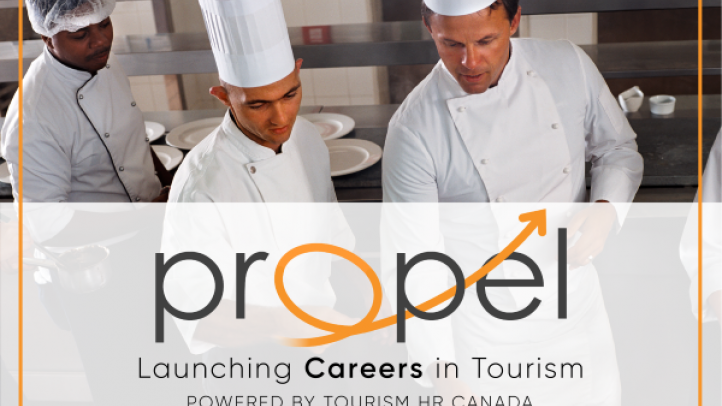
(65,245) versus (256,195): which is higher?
(256,195)

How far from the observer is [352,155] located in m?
1.73

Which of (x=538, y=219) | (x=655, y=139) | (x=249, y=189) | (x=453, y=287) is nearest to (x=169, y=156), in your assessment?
(x=249, y=189)

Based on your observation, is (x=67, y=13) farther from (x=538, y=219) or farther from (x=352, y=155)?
(x=538, y=219)

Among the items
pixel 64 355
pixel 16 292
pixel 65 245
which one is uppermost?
pixel 65 245

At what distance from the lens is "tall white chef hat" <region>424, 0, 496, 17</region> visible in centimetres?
102

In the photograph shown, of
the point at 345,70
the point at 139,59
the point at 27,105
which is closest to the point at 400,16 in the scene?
the point at 345,70

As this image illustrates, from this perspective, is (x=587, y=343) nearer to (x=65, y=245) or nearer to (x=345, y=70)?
(x=65, y=245)

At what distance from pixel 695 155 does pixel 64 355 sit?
211 centimetres

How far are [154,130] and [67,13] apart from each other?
2.03 feet

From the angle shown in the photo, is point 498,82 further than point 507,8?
Yes

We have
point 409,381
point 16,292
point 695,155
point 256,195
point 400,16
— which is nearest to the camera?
point 256,195

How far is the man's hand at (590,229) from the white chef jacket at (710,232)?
15cm

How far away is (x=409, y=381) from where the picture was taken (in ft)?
6.08

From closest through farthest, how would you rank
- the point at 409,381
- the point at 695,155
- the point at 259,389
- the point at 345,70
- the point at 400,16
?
1. the point at 259,389
2. the point at 695,155
3. the point at 409,381
4. the point at 400,16
5. the point at 345,70
